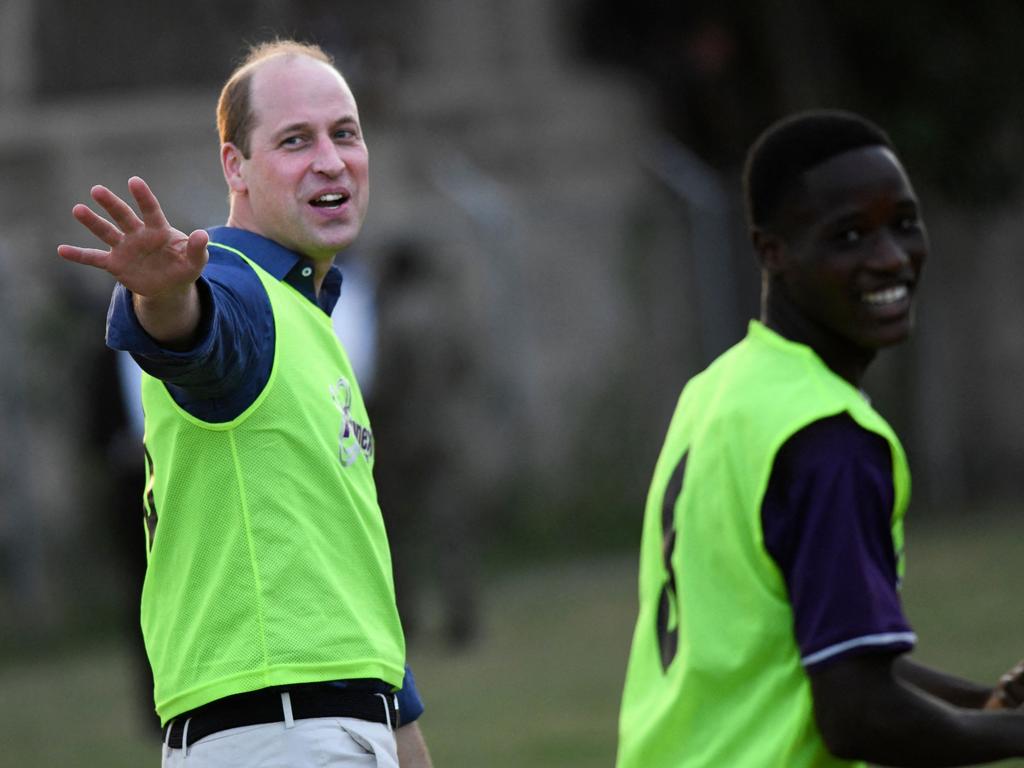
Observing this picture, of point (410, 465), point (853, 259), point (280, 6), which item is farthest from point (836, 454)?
point (280, 6)

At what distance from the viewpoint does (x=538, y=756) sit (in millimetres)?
8375

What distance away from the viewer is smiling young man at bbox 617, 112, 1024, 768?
3.58m

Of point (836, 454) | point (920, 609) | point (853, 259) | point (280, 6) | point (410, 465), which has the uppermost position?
point (280, 6)

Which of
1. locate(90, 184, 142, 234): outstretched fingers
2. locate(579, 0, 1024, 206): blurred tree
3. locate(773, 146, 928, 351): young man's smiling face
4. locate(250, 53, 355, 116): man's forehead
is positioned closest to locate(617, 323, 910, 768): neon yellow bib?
locate(773, 146, 928, 351): young man's smiling face

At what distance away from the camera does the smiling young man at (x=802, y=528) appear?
358cm

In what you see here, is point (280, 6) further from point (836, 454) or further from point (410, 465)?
point (836, 454)

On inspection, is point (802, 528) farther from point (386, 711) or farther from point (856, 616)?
point (386, 711)

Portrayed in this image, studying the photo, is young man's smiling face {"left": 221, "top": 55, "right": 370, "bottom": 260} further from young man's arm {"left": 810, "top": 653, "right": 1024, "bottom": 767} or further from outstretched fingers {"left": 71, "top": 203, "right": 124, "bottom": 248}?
young man's arm {"left": 810, "top": 653, "right": 1024, "bottom": 767}

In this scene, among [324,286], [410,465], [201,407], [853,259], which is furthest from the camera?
[410,465]

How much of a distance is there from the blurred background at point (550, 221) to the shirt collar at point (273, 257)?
8.92 metres

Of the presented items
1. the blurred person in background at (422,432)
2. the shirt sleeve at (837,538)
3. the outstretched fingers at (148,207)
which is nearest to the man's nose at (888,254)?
the shirt sleeve at (837,538)

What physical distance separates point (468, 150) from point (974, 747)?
47.3ft

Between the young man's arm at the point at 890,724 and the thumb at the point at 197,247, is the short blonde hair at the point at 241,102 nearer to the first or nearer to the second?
the thumb at the point at 197,247

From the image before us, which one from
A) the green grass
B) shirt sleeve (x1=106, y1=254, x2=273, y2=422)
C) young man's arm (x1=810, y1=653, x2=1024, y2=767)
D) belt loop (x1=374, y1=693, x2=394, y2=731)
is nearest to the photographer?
shirt sleeve (x1=106, y1=254, x2=273, y2=422)
